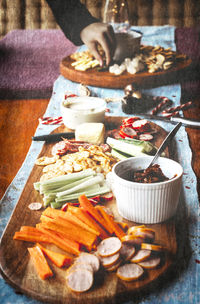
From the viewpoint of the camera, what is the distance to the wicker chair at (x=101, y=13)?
1113 mm

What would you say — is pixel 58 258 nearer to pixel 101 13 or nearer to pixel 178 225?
pixel 178 225

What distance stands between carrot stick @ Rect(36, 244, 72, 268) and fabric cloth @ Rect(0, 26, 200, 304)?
0.06m

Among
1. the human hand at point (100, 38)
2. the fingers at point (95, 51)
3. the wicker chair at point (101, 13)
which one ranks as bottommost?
the fingers at point (95, 51)

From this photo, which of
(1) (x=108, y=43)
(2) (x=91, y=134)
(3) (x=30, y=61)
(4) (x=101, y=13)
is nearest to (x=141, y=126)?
(2) (x=91, y=134)

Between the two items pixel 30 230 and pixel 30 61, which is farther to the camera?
pixel 30 61

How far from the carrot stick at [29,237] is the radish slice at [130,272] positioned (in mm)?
132

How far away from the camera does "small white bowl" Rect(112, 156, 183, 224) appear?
0.61 metres

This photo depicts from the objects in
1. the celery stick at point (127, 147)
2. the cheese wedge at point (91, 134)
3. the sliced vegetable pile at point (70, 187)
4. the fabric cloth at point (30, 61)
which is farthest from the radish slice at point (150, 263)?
the fabric cloth at point (30, 61)

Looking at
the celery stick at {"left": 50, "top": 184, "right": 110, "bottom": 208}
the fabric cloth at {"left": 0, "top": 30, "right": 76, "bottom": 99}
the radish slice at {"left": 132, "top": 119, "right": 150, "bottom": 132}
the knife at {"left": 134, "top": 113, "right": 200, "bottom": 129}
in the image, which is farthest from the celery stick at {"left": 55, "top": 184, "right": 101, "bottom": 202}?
the fabric cloth at {"left": 0, "top": 30, "right": 76, "bottom": 99}

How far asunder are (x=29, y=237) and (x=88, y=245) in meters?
0.10

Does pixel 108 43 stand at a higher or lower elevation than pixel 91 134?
higher

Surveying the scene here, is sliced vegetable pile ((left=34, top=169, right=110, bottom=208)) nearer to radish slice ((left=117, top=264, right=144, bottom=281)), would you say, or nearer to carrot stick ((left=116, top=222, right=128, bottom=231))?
carrot stick ((left=116, top=222, right=128, bottom=231))

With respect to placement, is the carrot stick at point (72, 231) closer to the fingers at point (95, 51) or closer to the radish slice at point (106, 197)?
the radish slice at point (106, 197)

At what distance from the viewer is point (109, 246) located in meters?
0.54
